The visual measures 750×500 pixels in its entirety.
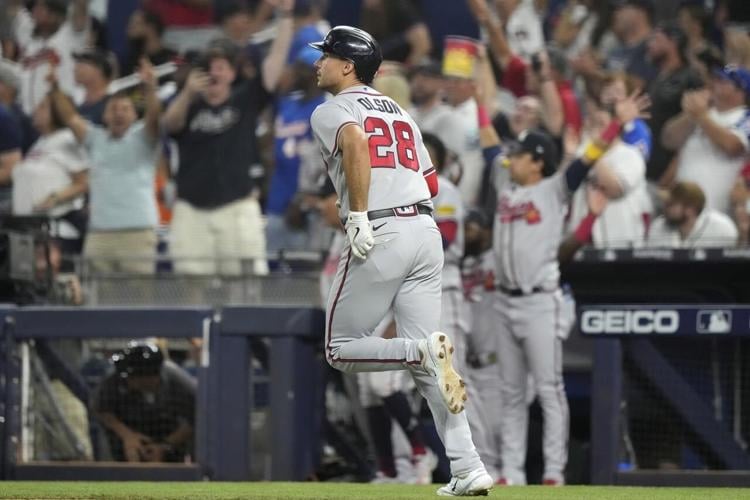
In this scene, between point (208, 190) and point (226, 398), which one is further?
point (208, 190)

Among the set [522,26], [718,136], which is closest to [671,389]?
[718,136]

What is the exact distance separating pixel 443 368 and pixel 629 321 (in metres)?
2.38

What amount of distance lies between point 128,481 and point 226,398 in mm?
719

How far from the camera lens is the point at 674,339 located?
802cm

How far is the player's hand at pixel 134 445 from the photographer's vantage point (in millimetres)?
8250

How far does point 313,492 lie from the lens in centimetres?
646

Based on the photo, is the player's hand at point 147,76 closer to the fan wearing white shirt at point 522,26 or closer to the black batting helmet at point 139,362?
the black batting helmet at point 139,362

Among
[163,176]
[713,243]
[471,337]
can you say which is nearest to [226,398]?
[471,337]

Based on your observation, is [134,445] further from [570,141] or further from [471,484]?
[570,141]

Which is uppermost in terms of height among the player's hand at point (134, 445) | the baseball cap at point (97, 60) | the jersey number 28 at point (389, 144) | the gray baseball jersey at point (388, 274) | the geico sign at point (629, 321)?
the baseball cap at point (97, 60)

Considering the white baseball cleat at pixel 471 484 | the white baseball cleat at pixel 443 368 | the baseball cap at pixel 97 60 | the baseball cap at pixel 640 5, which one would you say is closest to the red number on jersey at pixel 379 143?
the white baseball cleat at pixel 443 368

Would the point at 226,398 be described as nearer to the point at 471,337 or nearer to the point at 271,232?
the point at 471,337

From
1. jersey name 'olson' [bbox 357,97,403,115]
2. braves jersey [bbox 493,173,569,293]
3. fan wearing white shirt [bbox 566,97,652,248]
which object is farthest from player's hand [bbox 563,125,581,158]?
jersey name 'olson' [bbox 357,97,403,115]

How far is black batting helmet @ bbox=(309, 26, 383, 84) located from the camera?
6.13 meters
